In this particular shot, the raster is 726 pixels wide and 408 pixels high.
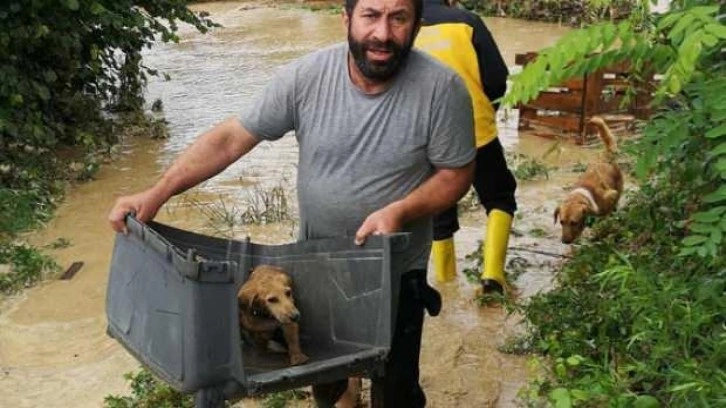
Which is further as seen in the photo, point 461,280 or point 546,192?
point 546,192

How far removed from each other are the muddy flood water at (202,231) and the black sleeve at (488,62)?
931 mm

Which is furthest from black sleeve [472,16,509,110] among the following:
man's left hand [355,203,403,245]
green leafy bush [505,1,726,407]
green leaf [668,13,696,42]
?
green leaf [668,13,696,42]

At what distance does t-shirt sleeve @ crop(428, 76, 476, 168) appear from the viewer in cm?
307

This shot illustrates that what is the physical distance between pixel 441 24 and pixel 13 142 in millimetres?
4921

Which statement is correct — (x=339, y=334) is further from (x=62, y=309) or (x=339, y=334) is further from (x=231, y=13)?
(x=231, y=13)

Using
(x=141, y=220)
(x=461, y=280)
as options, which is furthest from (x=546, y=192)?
(x=141, y=220)

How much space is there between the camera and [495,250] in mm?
5348

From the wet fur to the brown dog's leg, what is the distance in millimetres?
3244

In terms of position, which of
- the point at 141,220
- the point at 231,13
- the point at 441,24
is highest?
the point at 441,24

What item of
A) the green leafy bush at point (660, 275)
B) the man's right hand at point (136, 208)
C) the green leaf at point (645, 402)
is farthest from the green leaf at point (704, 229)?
the man's right hand at point (136, 208)

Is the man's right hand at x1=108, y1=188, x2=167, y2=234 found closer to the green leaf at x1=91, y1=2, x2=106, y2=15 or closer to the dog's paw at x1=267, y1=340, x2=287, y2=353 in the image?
the dog's paw at x1=267, y1=340, x2=287, y2=353

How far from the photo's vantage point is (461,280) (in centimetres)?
572

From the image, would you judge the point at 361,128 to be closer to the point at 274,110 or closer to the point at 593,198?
the point at 274,110

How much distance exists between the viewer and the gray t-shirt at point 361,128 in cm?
308
